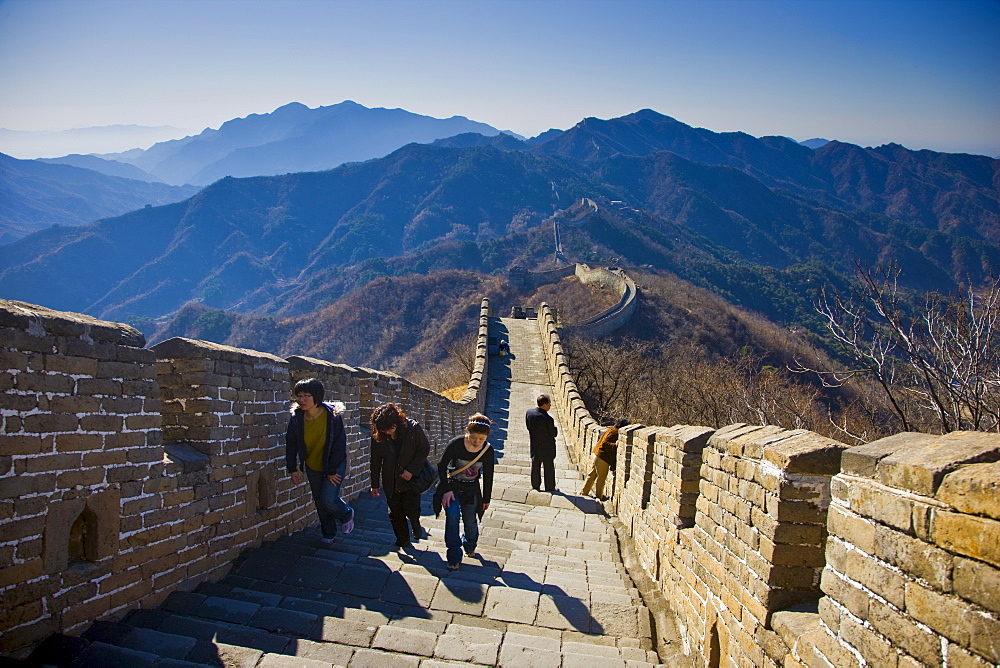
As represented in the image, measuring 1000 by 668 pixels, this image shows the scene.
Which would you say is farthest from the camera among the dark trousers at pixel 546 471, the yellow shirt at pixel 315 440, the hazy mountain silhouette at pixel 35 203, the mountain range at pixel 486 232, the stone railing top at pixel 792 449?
the hazy mountain silhouette at pixel 35 203

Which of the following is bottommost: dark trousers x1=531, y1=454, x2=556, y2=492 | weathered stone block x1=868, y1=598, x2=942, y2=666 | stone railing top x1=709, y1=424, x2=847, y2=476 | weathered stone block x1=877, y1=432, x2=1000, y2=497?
dark trousers x1=531, y1=454, x2=556, y2=492

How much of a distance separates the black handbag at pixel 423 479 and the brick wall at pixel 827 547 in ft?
5.91

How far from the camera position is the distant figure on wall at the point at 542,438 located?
893 centimetres

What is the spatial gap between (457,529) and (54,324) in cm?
310

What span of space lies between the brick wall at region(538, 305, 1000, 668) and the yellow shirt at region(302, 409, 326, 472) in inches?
103

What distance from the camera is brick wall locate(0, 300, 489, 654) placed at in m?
3.05

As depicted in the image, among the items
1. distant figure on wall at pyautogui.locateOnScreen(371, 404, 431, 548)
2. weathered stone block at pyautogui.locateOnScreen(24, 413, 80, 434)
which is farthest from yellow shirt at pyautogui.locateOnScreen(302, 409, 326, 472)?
weathered stone block at pyautogui.locateOnScreen(24, 413, 80, 434)

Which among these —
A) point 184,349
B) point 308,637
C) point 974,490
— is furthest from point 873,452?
point 184,349

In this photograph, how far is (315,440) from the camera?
5281mm

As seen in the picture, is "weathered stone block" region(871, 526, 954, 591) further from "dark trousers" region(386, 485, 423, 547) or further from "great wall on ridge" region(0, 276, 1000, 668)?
"dark trousers" region(386, 485, 423, 547)

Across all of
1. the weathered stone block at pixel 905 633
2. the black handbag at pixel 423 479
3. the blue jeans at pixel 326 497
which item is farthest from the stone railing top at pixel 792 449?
the blue jeans at pixel 326 497

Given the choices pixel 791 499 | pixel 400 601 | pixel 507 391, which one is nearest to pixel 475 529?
pixel 400 601

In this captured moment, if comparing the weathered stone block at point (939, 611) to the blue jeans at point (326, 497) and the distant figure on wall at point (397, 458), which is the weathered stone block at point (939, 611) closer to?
the distant figure on wall at point (397, 458)

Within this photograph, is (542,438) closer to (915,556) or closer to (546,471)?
(546,471)
